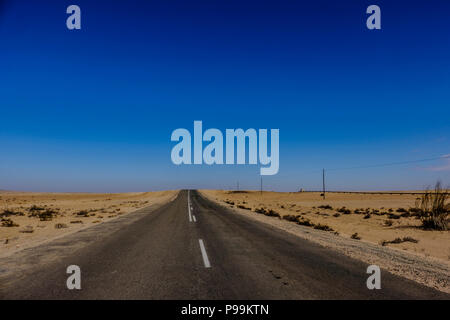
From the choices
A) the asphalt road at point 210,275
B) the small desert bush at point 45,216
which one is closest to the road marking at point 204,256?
the asphalt road at point 210,275

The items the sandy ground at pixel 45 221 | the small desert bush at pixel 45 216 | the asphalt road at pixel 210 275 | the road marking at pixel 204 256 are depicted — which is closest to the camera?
the asphalt road at pixel 210 275

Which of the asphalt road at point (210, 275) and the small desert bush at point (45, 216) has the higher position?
the asphalt road at point (210, 275)

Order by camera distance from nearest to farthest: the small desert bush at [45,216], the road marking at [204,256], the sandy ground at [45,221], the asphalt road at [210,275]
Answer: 1. the asphalt road at [210,275]
2. the road marking at [204,256]
3. the sandy ground at [45,221]
4. the small desert bush at [45,216]

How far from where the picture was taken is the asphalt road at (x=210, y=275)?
5316 millimetres

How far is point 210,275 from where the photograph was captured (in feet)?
A: 21.3

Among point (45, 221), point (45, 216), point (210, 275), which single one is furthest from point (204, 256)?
point (45, 216)

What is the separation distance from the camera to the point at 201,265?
7371mm

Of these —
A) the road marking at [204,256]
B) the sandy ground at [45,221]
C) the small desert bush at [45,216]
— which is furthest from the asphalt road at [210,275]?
the small desert bush at [45,216]

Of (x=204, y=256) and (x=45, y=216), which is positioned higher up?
(x=204, y=256)

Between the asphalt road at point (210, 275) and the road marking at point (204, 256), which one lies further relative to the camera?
the road marking at point (204, 256)

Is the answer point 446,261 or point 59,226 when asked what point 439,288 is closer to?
point 446,261

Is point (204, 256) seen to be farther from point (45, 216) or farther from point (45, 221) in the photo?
point (45, 216)

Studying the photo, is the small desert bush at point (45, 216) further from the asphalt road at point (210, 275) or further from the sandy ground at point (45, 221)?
the asphalt road at point (210, 275)
